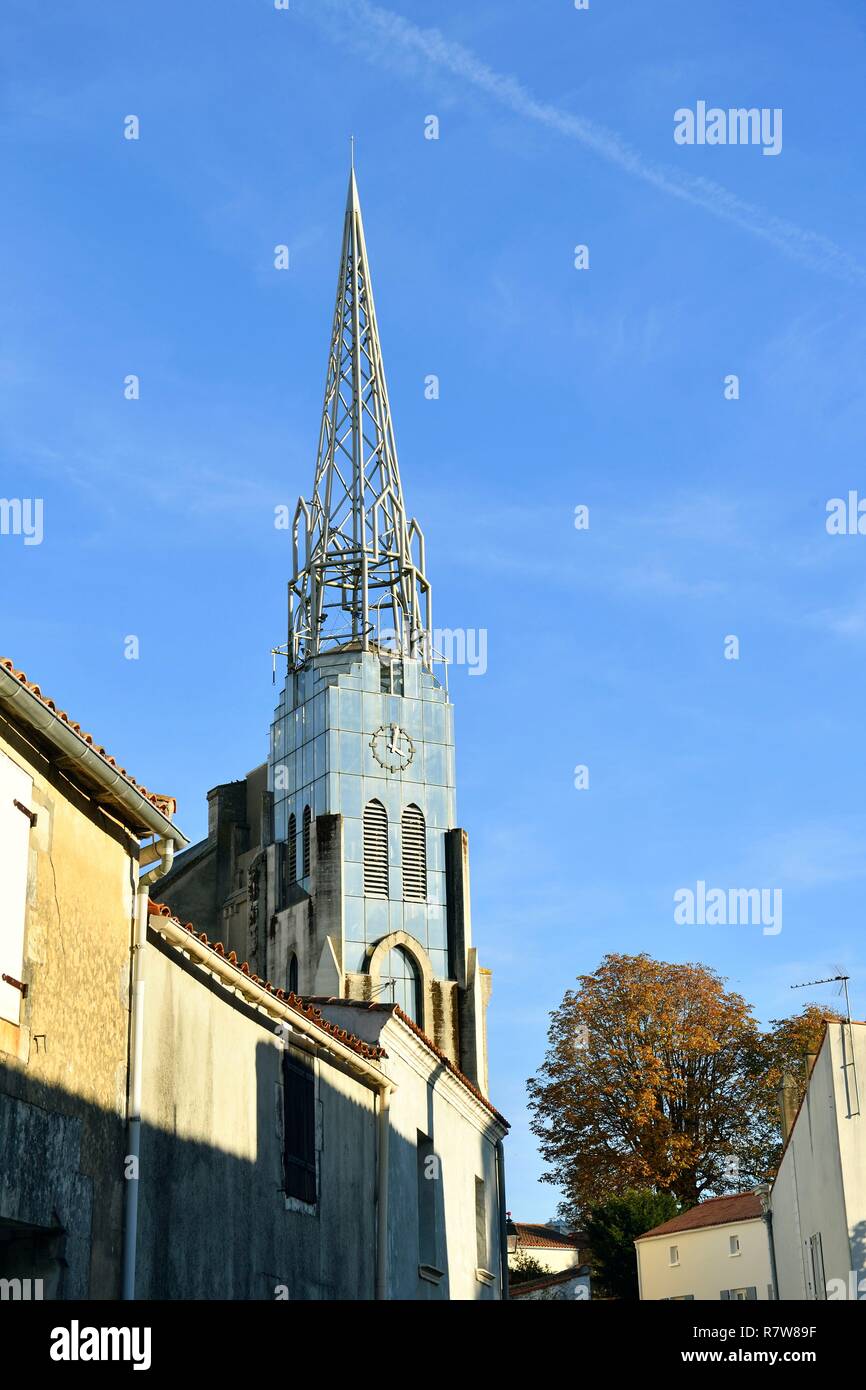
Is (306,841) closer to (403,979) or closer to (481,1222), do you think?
(403,979)

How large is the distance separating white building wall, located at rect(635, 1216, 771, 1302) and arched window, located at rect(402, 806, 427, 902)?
1525 cm

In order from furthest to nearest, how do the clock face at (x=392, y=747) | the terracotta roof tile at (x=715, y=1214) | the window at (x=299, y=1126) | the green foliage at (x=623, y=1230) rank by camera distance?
1. the clock face at (x=392, y=747)
2. the green foliage at (x=623, y=1230)
3. the terracotta roof tile at (x=715, y=1214)
4. the window at (x=299, y=1126)

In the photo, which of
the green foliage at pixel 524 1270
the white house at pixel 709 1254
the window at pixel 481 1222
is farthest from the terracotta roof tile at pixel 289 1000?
the green foliage at pixel 524 1270

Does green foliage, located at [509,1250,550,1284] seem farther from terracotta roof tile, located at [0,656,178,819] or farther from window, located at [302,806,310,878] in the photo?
terracotta roof tile, located at [0,656,178,819]

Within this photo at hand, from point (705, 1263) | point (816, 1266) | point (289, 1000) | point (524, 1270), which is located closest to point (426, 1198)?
point (289, 1000)

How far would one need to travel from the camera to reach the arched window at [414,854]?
57906 millimetres

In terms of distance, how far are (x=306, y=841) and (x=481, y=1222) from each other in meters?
33.2

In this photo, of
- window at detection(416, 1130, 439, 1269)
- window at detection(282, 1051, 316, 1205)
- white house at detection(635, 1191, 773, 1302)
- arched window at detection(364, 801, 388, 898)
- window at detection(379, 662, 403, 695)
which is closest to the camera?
window at detection(282, 1051, 316, 1205)

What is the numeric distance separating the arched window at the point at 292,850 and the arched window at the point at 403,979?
15.1 feet

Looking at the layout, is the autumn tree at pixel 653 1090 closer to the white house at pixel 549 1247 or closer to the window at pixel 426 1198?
the white house at pixel 549 1247

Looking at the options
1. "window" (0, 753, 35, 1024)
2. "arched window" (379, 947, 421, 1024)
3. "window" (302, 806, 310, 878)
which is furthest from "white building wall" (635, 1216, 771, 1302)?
"window" (0, 753, 35, 1024)

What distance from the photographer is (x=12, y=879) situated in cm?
1155

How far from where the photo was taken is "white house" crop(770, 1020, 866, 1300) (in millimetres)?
25875
